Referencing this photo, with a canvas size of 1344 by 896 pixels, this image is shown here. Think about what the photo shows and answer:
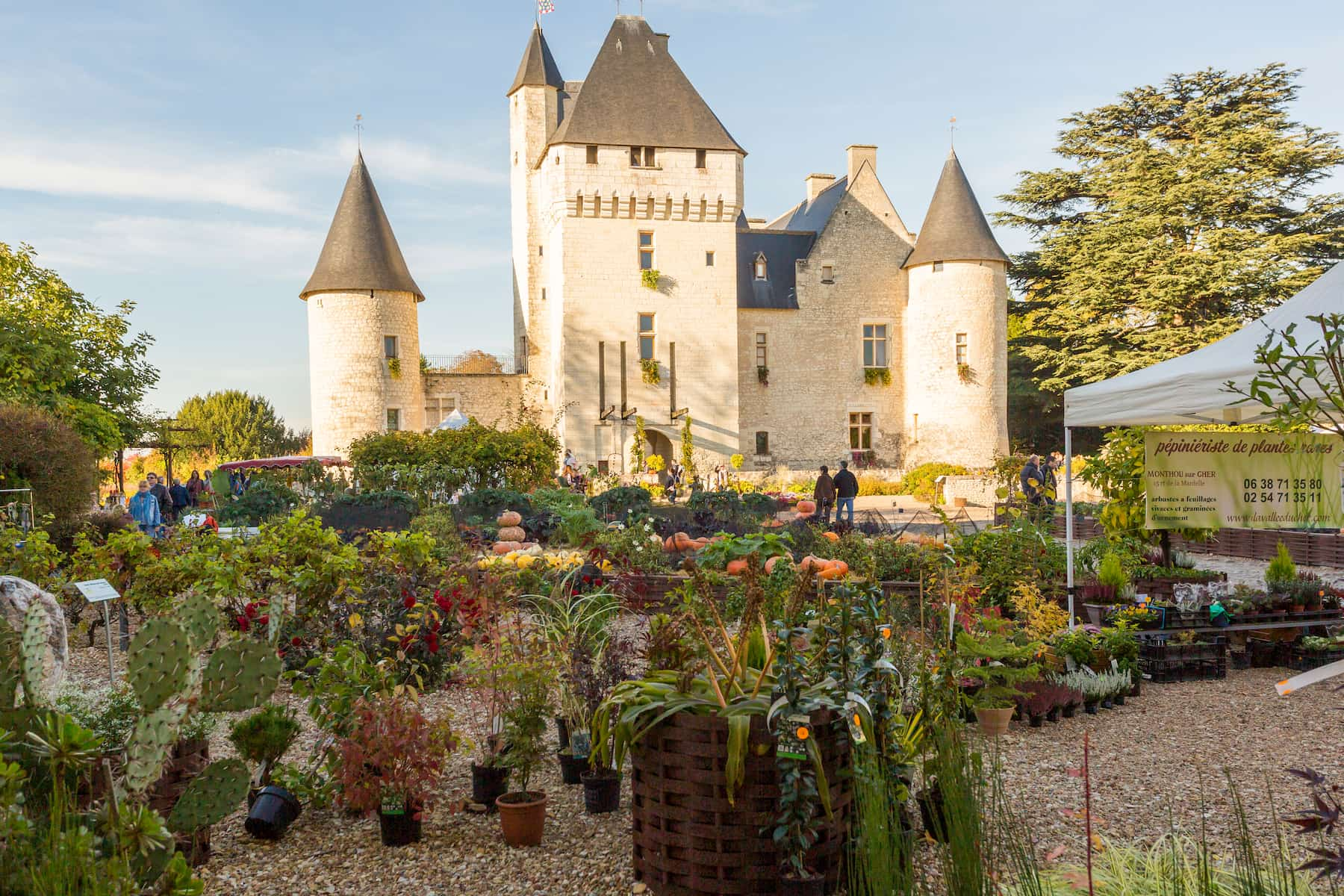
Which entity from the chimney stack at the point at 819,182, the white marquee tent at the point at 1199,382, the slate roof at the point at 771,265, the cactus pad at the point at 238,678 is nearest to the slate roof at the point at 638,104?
the slate roof at the point at 771,265

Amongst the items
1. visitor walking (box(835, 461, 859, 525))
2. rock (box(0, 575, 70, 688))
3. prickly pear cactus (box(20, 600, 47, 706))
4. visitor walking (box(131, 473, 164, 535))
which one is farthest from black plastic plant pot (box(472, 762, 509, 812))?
visitor walking (box(835, 461, 859, 525))

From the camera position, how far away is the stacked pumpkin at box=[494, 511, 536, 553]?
10520 mm

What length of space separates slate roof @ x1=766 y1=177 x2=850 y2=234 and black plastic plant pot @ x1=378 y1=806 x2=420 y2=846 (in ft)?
92.2

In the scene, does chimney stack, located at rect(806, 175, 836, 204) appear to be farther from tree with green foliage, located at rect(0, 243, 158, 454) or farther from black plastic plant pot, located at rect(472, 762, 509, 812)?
black plastic plant pot, located at rect(472, 762, 509, 812)

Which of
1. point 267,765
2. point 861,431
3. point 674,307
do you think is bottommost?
point 267,765

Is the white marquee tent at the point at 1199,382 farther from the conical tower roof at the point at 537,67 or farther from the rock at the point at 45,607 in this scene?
the conical tower roof at the point at 537,67

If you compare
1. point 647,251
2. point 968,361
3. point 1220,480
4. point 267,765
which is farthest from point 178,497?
point 968,361

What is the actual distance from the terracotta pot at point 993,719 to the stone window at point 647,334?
2371cm

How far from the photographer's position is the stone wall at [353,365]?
28391 mm

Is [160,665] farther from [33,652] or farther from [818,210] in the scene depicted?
[818,210]

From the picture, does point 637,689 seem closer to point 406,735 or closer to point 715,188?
point 406,735

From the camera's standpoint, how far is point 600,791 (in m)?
4.04

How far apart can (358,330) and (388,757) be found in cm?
2629

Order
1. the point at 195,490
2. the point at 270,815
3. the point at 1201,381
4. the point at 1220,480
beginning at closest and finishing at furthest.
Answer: the point at 270,815 < the point at 1201,381 < the point at 1220,480 < the point at 195,490
